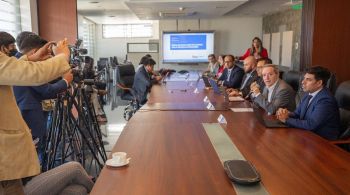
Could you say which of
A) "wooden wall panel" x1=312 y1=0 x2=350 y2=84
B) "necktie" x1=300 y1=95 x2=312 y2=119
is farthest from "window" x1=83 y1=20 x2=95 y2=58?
"necktie" x1=300 y1=95 x2=312 y2=119

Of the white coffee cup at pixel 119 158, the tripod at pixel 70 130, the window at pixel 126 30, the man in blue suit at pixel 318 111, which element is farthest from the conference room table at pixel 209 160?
the window at pixel 126 30

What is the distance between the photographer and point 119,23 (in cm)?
1396

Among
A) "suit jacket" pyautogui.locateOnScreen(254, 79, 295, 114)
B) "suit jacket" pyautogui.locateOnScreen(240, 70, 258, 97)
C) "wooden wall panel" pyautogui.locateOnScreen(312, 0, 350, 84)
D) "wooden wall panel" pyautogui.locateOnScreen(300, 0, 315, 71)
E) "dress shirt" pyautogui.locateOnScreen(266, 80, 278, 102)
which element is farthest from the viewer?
"wooden wall panel" pyautogui.locateOnScreen(300, 0, 315, 71)

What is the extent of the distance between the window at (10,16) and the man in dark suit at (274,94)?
341cm

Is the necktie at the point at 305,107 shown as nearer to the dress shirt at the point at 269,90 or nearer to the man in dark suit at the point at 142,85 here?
the dress shirt at the point at 269,90

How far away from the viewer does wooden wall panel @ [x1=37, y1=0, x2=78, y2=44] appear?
4.86 meters

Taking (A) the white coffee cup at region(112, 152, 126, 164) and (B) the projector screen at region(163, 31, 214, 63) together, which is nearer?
(A) the white coffee cup at region(112, 152, 126, 164)

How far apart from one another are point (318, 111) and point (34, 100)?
2.18 metres

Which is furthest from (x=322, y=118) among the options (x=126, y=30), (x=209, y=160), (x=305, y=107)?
(x=126, y=30)

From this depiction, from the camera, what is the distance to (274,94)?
127 inches

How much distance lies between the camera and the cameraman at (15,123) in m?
1.37

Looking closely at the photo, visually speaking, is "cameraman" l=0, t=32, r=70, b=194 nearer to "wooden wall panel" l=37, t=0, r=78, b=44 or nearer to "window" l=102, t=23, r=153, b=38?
"wooden wall panel" l=37, t=0, r=78, b=44

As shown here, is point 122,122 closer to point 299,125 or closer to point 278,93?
point 278,93

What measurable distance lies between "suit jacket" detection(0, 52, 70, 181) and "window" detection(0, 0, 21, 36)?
356 centimetres
